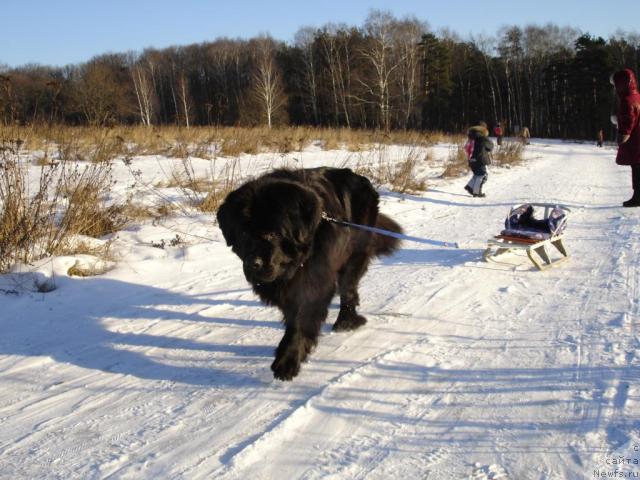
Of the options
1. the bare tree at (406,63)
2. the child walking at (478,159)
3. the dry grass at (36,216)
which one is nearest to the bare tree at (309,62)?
the bare tree at (406,63)

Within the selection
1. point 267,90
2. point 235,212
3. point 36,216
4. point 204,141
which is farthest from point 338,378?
point 267,90

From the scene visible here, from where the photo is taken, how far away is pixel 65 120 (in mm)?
7129

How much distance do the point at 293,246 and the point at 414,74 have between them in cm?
4192

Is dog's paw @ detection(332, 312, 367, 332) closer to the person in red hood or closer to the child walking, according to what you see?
the person in red hood

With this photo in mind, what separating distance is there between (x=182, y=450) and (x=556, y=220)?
4651 mm

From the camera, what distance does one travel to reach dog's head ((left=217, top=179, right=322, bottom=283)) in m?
2.93

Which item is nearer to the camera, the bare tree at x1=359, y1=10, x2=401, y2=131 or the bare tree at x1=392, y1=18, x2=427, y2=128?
the bare tree at x1=359, y1=10, x2=401, y2=131

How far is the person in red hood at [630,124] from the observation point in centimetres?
795

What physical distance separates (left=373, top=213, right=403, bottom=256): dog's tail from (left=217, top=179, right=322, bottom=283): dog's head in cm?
141

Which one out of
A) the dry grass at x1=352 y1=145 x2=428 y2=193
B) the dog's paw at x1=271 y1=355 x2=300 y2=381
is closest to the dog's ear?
the dog's paw at x1=271 y1=355 x2=300 y2=381

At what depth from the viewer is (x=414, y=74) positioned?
4153 cm

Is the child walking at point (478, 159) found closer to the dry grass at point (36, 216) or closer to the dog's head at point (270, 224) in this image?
the dry grass at point (36, 216)

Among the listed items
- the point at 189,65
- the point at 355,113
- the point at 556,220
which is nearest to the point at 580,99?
the point at 355,113

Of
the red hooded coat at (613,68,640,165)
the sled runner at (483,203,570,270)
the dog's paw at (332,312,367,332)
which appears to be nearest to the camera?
the dog's paw at (332,312,367,332)
